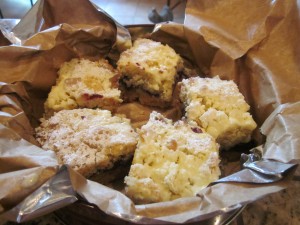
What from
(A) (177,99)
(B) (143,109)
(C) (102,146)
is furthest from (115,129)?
(A) (177,99)

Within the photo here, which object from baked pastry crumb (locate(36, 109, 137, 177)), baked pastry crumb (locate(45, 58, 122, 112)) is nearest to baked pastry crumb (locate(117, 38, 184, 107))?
baked pastry crumb (locate(45, 58, 122, 112))

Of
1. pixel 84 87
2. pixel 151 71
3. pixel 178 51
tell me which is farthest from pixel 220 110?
pixel 84 87

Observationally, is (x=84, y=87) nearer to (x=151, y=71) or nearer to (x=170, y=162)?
(x=151, y=71)

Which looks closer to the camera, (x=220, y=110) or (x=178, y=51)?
(x=220, y=110)

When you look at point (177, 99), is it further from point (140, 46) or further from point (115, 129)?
point (115, 129)

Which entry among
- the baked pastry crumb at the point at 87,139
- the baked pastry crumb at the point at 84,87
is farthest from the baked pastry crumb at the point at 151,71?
the baked pastry crumb at the point at 87,139

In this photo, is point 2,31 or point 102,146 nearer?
point 102,146

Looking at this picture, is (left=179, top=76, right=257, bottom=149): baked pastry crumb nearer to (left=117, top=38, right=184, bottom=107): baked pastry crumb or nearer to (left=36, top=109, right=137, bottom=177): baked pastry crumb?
(left=117, top=38, right=184, bottom=107): baked pastry crumb

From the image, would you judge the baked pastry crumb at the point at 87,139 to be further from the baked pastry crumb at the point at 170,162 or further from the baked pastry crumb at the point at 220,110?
the baked pastry crumb at the point at 220,110
